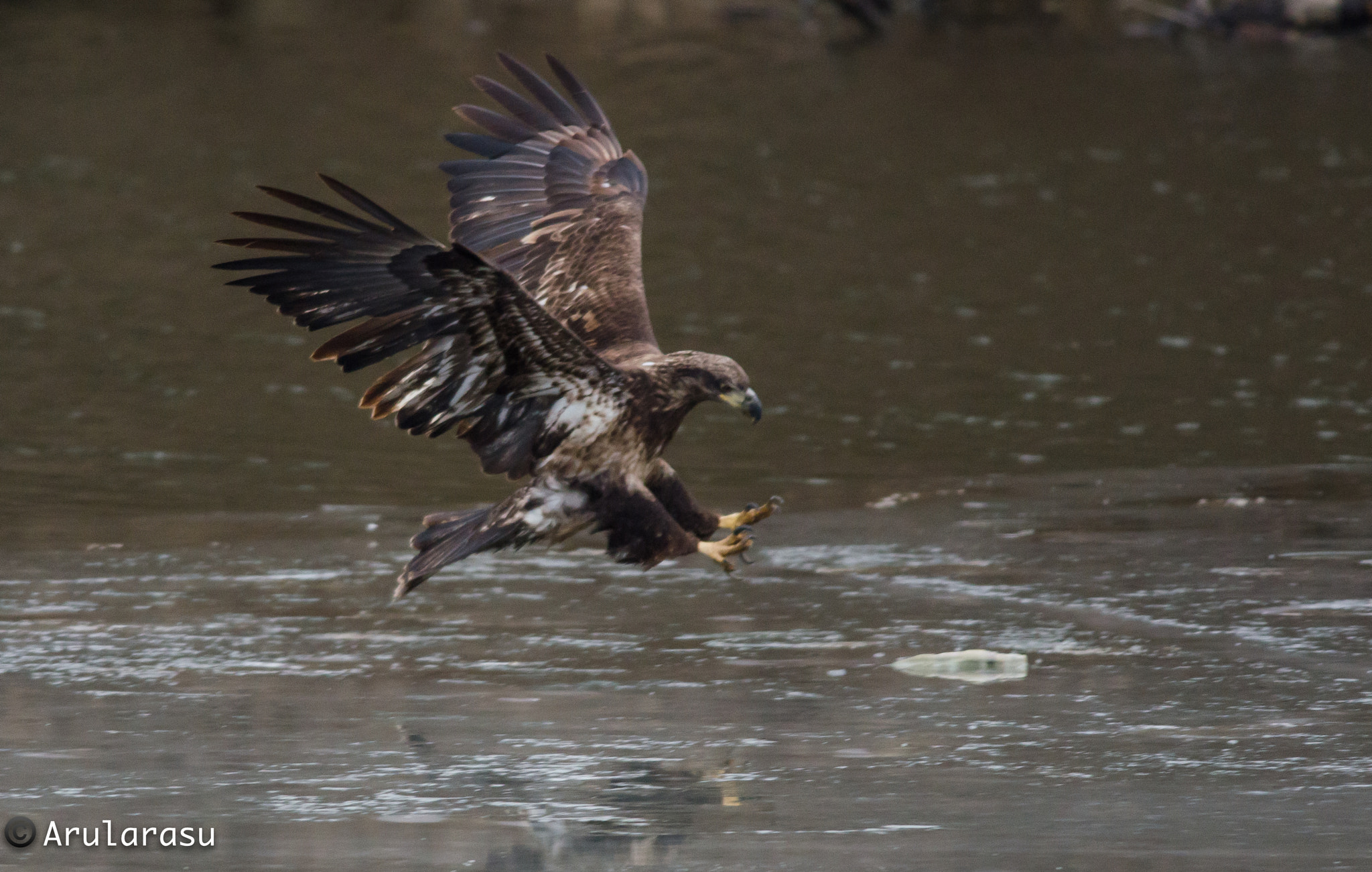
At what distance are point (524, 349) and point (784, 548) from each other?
2.34 meters

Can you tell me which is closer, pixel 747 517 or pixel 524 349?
pixel 524 349

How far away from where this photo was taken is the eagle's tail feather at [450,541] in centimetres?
667

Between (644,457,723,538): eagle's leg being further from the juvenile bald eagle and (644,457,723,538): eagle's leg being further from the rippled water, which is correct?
the rippled water

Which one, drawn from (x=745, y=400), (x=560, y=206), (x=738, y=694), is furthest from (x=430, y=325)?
(x=560, y=206)

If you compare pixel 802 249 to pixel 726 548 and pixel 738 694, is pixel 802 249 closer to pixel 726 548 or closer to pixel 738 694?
pixel 726 548

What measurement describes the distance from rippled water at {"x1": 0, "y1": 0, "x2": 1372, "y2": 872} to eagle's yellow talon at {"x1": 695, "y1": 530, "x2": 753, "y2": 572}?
0.30 m

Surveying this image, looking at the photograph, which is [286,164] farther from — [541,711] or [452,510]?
[541,711]

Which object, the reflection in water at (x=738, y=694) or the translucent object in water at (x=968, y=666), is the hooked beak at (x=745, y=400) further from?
the translucent object in water at (x=968, y=666)

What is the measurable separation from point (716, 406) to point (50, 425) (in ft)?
11.0

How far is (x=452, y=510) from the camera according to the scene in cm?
914

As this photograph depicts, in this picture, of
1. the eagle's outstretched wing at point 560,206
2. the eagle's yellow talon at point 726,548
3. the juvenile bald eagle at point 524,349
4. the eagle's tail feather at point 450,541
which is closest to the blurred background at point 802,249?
the eagle's outstretched wing at point 560,206

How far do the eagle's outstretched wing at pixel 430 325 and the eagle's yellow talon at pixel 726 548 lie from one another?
551 mm

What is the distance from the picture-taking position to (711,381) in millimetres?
6656

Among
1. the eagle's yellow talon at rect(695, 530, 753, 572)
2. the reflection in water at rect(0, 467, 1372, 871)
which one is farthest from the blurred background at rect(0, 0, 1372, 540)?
the eagle's yellow talon at rect(695, 530, 753, 572)
